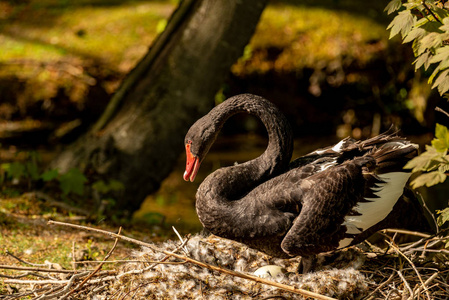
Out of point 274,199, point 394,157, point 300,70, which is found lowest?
point 300,70

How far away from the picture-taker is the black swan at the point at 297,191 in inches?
132

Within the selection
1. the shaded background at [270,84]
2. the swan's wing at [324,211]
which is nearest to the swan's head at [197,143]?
the swan's wing at [324,211]

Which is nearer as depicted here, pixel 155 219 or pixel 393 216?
pixel 393 216

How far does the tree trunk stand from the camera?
18.3ft

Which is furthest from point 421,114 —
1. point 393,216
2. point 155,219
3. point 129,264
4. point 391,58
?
point 129,264

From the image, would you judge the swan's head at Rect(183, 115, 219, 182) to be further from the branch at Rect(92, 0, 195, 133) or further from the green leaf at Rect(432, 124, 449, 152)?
the branch at Rect(92, 0, 195, 133)

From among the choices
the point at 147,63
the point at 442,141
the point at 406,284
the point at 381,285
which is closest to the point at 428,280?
the point at 406,284

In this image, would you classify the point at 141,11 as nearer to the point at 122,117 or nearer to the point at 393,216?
the point at 122,117

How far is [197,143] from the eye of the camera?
11.9 feet

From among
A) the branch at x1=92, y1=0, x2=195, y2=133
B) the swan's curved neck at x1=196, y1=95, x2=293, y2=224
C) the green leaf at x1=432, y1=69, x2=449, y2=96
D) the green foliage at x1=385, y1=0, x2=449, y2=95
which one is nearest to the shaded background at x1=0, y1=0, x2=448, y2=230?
→ the branch at x1=92, y1=0, x2=195, y2=133

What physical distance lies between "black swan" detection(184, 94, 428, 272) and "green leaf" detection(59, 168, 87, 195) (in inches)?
75.1

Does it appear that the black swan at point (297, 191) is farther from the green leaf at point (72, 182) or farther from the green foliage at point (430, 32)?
the green leaf at point (72, 182)

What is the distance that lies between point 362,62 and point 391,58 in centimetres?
40

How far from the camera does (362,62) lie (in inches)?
324
